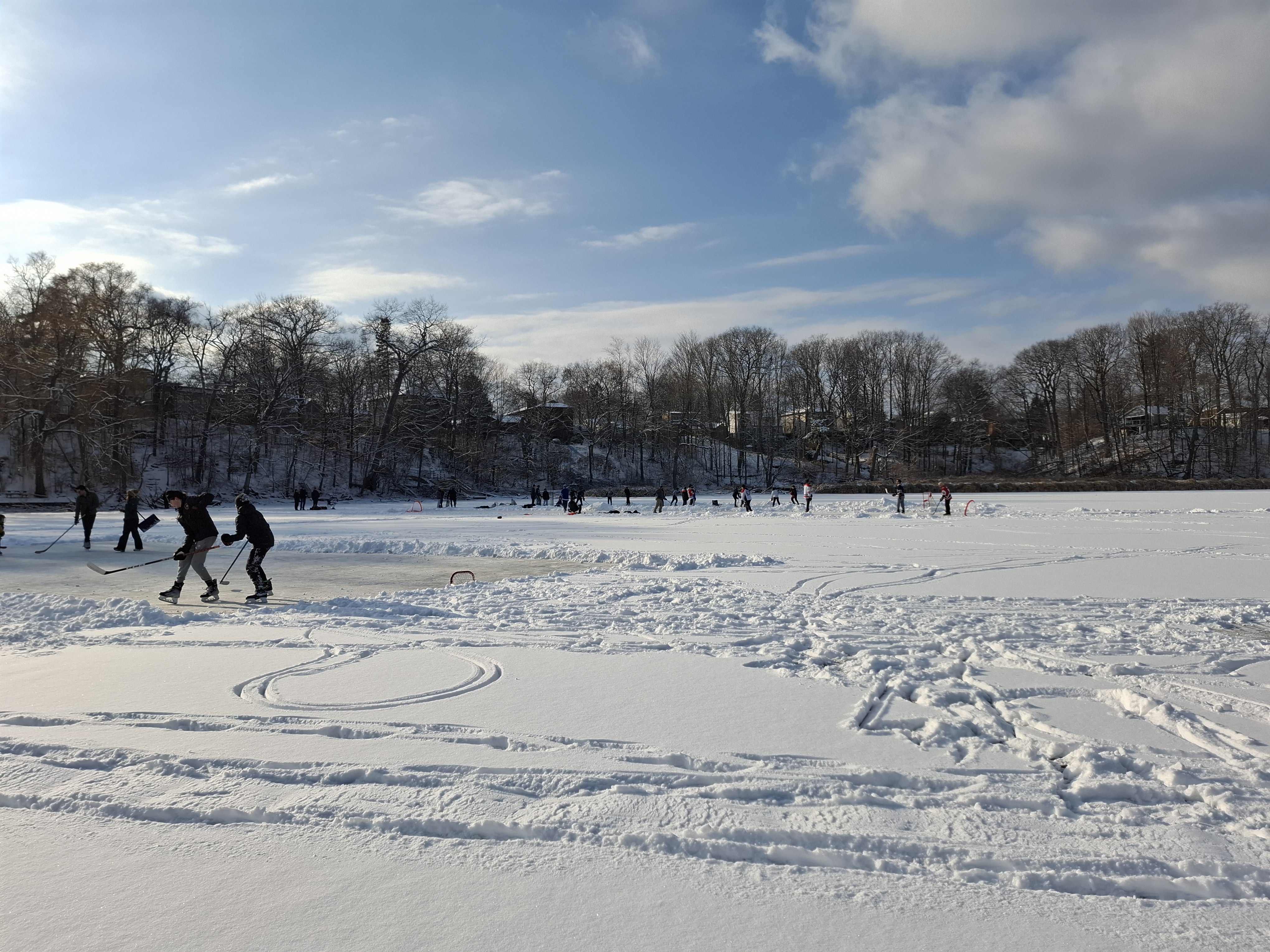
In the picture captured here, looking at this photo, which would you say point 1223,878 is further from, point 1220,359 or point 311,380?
point 1220,359

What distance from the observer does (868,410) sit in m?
68.4

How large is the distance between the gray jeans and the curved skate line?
4.53 m

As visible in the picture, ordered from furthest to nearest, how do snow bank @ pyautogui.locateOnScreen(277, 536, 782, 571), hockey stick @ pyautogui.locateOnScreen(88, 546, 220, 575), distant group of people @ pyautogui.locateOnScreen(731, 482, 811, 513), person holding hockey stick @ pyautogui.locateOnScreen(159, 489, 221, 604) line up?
distant group of people @ pyautogui.locateOnScreen(731, 482, 811, 513) → snow bank @ pyautogui.locateOnScreen(277, 536, 782, 571) → hockey stick @ pyautogui.locateOnScreen(88, 546, 220, 575) → person holding hockey stick @ pyautogui.locateOnScreen(159, 489, 221, 604)

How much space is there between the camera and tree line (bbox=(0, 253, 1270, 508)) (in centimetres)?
4125

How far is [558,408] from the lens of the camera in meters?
70.4

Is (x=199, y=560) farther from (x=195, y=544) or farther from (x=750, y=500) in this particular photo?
(x=750, y=500)

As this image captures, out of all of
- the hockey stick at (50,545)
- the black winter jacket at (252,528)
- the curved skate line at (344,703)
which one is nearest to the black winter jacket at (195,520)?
the black winter jacket at (252,528)

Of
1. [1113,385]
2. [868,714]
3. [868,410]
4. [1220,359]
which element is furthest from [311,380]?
[1220,359]

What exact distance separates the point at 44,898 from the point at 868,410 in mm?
70260

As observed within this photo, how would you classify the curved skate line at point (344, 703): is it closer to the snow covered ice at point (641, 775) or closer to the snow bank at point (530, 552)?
the snow covered ice at point (641, 775)

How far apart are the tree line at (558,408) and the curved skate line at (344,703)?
1514 inches

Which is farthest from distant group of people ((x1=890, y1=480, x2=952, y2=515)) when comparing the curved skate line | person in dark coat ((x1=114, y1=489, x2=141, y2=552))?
person in dark coat ((x1=114, y1=489, x2=141, y2=552))

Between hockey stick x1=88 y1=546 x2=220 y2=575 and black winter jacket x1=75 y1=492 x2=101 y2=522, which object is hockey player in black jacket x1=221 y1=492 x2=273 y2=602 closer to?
hockey stick x1=88 y1=546 x2=220 y2=575

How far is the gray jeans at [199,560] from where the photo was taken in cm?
1005
